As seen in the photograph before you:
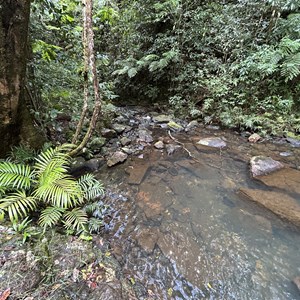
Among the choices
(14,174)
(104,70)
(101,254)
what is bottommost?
(101,254)

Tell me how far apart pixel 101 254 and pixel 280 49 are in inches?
245

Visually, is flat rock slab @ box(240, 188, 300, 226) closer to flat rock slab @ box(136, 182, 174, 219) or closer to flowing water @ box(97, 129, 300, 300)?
flowing water @ box(97, 129, 300, 300)

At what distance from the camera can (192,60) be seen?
7008mm

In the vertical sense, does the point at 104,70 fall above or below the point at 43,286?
above

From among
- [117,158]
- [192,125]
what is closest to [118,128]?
[117,158]

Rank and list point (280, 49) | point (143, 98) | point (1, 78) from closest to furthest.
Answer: point (1, 78) → point (280, 49) → point (143, 98)

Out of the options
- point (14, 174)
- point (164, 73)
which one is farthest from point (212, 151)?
point (164, 73)

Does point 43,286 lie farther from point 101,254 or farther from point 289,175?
point 289,175

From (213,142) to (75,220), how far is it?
139 inches

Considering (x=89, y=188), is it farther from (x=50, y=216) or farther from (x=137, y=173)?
(x=137, y=173)

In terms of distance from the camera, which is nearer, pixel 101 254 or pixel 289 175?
pixel 101 254

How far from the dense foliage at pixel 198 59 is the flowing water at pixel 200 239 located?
2.15 metres

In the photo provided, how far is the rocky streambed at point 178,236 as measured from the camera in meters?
1.71

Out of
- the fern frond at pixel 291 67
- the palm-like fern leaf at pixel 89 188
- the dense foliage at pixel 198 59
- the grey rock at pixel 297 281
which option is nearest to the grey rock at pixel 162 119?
the dense foliage at pixel 198 59
